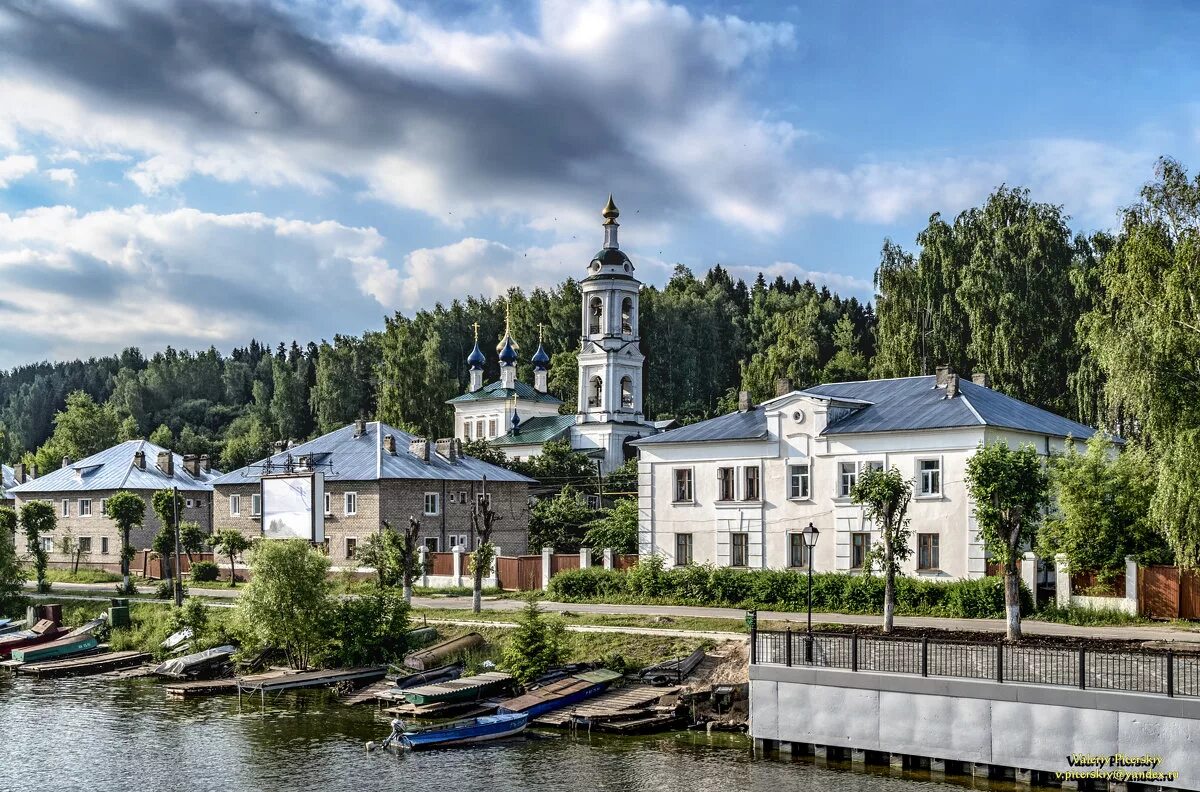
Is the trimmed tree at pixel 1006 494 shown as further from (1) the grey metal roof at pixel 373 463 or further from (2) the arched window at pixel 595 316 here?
(2) the arched window at pixel 595 316

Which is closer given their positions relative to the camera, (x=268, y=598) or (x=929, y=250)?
(x=268, y=598)

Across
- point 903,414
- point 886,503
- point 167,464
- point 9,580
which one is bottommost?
point 9,580

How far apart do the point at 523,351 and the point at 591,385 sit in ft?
91.3

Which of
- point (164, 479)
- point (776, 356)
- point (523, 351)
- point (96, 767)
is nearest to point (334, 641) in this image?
point (96, 767)

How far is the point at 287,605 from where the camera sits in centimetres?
3862

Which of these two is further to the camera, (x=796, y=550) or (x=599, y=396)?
(x=599, y=396)

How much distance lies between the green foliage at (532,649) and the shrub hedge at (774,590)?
9211mm

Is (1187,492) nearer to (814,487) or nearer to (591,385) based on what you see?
(814,487)

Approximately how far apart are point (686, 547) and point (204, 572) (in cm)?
2510

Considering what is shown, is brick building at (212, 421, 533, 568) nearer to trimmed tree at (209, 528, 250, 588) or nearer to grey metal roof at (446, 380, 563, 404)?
trimmed tree at (209, 528, 250, 588)

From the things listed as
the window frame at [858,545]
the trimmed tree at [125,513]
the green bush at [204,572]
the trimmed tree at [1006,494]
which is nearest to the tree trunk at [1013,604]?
the trimmed tree at [1006,494]

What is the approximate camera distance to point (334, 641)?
38688 mm

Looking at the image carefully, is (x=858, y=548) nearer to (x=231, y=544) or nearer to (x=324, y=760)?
(x=324, y=760)

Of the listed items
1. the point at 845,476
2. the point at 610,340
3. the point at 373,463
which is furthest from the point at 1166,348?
the point at 610,340
